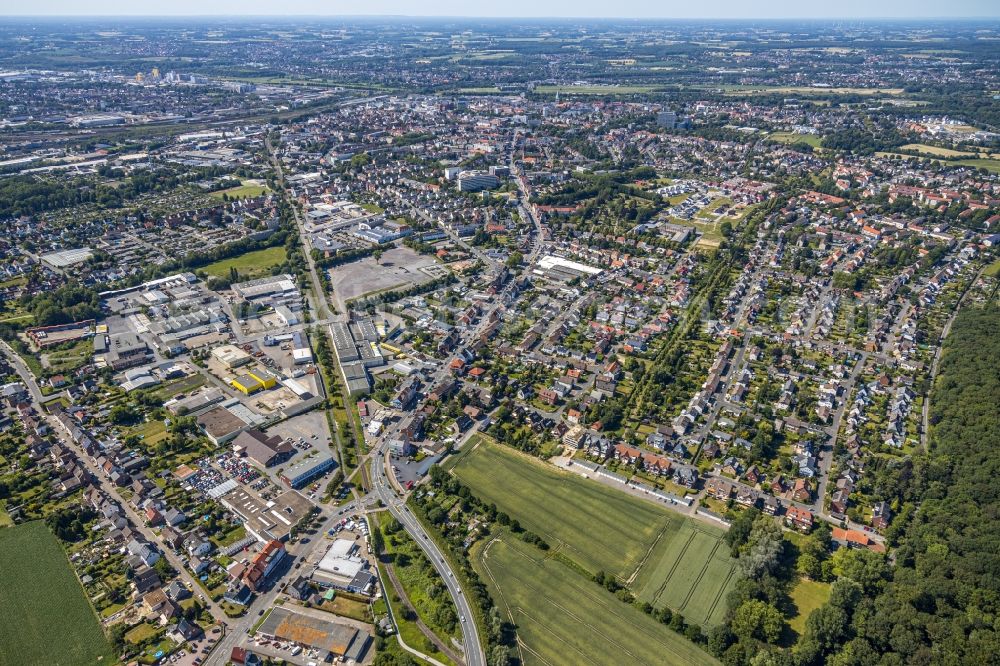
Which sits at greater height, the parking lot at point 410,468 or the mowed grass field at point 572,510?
the parking lot at point 410,468

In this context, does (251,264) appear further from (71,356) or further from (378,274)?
(71,356)

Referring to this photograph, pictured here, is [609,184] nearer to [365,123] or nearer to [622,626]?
[365,123]

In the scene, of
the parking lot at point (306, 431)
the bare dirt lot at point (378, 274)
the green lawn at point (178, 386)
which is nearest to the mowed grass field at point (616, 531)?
the parking lot at point (306, 431)

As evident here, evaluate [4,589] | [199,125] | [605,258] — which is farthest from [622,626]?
[199,125]

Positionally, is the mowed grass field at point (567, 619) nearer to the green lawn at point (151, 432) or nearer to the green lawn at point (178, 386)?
the green lawn at point (151, 432)

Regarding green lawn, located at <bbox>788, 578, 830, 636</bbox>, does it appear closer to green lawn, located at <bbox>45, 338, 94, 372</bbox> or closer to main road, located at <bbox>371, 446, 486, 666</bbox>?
main road, located at <bbox>371, 446, 486, 666</bbox>

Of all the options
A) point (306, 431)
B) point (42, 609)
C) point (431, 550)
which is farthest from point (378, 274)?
point (42, 609)
